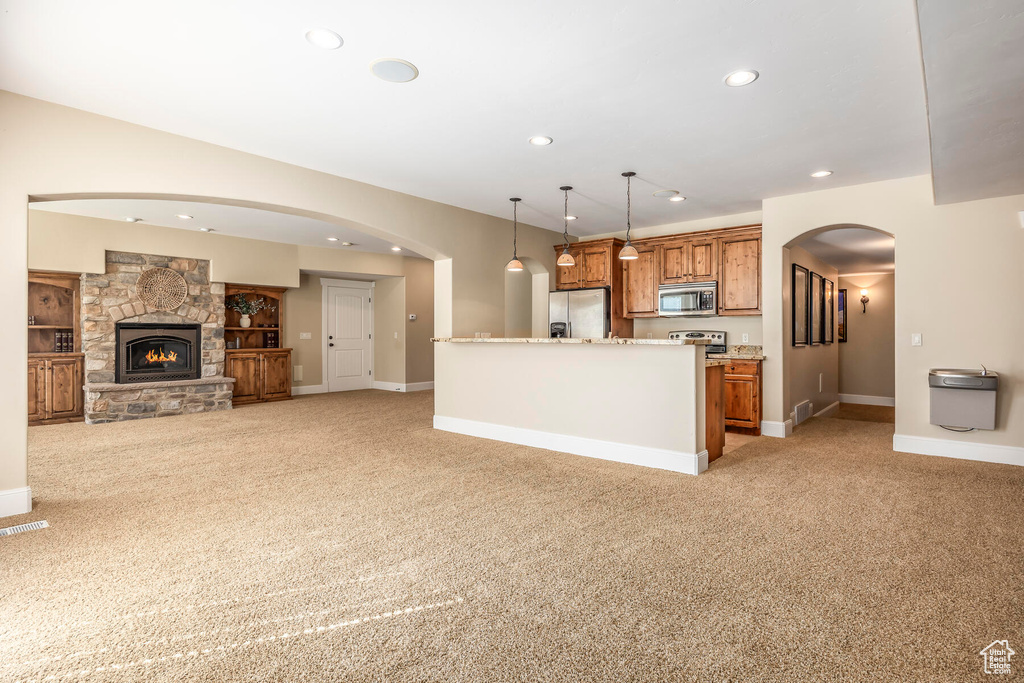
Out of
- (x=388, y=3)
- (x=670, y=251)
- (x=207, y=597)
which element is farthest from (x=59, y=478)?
(x=670, y=251)

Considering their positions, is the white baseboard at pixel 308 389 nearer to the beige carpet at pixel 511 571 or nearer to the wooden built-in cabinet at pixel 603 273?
the beige carpet at pixel 511 571

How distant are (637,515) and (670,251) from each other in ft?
14.6

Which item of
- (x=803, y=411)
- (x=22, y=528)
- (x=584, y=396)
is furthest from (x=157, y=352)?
(x=803, y=411)

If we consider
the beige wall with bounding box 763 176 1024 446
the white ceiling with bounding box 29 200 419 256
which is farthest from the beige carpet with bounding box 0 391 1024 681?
the white ceiling with bounding box 29 200 419 256

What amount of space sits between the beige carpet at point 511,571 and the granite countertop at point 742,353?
5.53 ft

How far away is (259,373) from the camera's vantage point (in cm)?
880

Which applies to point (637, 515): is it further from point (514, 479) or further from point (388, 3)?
point (388, 3)

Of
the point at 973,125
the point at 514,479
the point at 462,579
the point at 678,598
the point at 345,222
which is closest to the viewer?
the point at 678,598

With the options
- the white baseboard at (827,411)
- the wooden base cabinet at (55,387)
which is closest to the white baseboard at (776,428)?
the white baseboard at (827,411)

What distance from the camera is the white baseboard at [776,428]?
582 cm

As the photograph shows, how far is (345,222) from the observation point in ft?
17.3

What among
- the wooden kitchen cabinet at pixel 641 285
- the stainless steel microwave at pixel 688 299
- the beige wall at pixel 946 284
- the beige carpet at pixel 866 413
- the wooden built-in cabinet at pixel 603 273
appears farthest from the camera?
the beige carpet at pixel 866 413

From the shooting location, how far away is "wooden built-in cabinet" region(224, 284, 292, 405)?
8.55 metres

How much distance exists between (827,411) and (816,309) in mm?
1604
